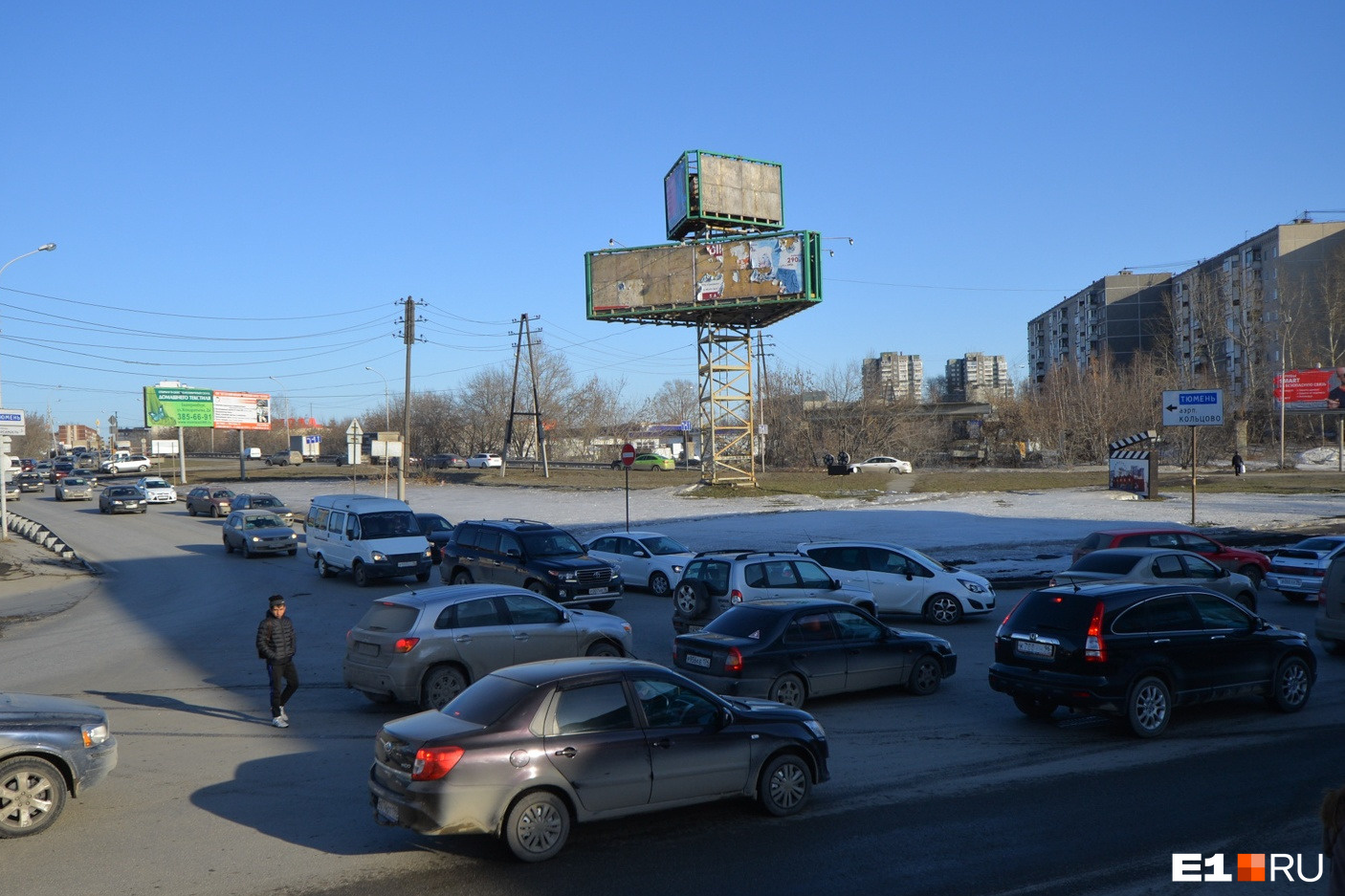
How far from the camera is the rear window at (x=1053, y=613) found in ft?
34.3

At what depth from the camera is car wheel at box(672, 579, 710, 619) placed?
51.1ft

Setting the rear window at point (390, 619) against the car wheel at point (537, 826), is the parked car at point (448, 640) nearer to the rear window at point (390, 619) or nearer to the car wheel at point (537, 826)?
the rear window at point (390, 619)

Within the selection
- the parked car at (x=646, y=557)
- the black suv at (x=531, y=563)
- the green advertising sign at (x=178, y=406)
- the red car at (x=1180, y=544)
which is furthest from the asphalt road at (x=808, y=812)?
the green advertising sign at (x=178, y=406)

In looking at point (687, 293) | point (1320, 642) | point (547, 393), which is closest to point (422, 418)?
point (547, 393)

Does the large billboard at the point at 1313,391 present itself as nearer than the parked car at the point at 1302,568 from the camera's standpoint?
No

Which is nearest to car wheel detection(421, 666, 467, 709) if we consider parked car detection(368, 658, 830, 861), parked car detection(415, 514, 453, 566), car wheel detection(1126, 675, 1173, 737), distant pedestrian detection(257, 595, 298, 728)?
distant pedestrian detection(257, 595, 298, 728)

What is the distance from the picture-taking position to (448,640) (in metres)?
11.8

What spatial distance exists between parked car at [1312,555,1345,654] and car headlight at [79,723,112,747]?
1530 centimetres

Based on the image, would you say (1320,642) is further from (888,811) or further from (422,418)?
(422,418)

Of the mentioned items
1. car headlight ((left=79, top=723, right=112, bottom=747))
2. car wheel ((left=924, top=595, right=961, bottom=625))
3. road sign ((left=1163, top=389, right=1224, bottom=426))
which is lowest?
car wheel ((left=924, top=595, right=961, bottom=625))

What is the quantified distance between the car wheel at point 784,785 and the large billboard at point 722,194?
43.8 metres

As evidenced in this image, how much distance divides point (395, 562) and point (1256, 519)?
29.4m

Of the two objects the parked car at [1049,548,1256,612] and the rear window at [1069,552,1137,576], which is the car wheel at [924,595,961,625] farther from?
the rear window at [1069,552,1137,576]

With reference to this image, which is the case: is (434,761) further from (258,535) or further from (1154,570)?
(258,535)
